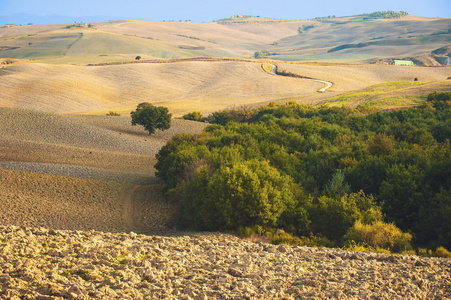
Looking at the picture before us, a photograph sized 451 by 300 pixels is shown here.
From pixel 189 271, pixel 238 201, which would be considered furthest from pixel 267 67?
pixel 189 271

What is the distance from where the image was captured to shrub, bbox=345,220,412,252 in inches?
666

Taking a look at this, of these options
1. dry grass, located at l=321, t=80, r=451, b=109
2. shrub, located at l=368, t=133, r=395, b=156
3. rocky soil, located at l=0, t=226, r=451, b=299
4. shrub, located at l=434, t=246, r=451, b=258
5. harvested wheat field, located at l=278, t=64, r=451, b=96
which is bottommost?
shrub, located at l=434, t=246, r=451, b=258

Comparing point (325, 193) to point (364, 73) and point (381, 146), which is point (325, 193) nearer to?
point (381, 146)

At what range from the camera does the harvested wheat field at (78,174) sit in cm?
2231

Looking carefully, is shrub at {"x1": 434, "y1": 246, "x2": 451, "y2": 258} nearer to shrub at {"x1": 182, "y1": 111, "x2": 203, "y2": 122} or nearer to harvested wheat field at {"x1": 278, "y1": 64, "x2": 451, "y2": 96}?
shrub at {"x1": 182, "y1": 111, "x2": 203, "y2": 122}

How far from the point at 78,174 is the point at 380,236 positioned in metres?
20.3

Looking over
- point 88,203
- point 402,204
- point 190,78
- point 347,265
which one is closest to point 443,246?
point 402,204

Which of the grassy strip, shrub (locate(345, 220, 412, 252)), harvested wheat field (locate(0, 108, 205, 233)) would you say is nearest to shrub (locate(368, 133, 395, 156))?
shrub (locate(345, 220, 412, 252))

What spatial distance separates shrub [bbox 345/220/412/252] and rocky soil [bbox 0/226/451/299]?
2.58 metres

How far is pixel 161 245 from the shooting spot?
47.4 feet

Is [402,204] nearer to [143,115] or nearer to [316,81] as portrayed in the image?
[143,115]

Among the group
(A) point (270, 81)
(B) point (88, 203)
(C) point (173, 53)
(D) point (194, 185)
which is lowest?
(B) point (88, 203)

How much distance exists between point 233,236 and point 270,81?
7482cm

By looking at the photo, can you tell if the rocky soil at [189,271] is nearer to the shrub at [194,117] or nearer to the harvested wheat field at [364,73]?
the shrub at [194,117]
